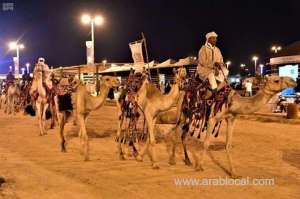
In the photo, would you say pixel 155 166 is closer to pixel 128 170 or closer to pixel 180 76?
pixel 128 170

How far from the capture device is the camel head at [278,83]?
31.5ft

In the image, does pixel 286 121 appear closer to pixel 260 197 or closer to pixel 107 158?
pixel 107 158

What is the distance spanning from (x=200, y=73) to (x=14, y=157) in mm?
5560

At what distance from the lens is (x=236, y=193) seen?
8.76m

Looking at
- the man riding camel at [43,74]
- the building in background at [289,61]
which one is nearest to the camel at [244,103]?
the man riding camel at [43,74]

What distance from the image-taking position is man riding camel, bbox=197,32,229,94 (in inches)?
419

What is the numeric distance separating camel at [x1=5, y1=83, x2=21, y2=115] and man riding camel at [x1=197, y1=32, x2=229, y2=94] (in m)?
20.5

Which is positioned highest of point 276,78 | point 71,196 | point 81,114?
point 276,78

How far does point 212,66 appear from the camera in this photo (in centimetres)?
1075

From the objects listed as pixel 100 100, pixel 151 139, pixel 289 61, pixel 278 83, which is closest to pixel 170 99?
pixel 151 139

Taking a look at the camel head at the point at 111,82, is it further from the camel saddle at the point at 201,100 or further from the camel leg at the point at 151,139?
the camel saddle at the point at 201,100

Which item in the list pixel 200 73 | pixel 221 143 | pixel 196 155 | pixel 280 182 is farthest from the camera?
pixel 221 143

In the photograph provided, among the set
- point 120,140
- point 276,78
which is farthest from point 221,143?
point 276,78

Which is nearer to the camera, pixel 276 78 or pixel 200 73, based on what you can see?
pixel 276 78
